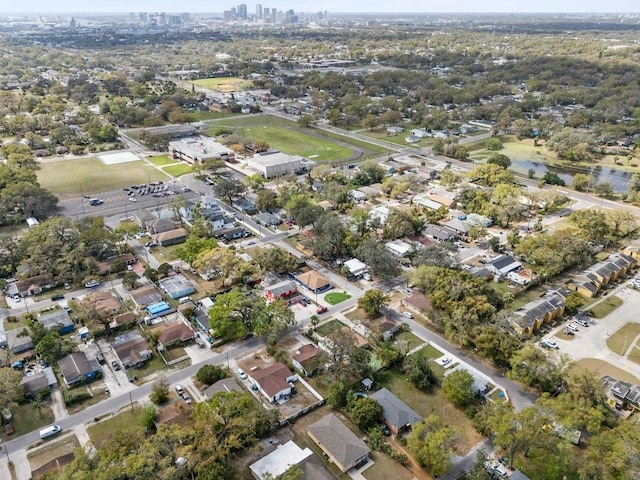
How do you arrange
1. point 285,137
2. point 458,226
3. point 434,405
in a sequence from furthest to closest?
1. point 285,137
2. point 458,226
3. point 434,405

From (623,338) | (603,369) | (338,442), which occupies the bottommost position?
(603,369)

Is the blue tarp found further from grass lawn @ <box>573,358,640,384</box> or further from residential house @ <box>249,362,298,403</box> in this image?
grass lawn @ <box>573,358,640,384</box>

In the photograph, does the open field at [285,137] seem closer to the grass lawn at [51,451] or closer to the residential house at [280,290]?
the residential house at [280,290]

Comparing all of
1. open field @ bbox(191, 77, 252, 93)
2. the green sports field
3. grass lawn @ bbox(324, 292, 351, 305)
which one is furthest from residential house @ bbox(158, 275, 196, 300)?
the green sports field

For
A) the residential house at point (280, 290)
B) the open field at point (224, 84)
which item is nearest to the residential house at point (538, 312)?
the residential house at point (280, 290)

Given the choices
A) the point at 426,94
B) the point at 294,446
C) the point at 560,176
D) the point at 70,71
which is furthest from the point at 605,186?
the point at 70,71

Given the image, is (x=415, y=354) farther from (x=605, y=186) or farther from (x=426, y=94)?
(x=426, y=94)

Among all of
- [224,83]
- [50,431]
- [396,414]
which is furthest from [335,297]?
[224,83]

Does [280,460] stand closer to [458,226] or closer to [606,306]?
[606,306]
